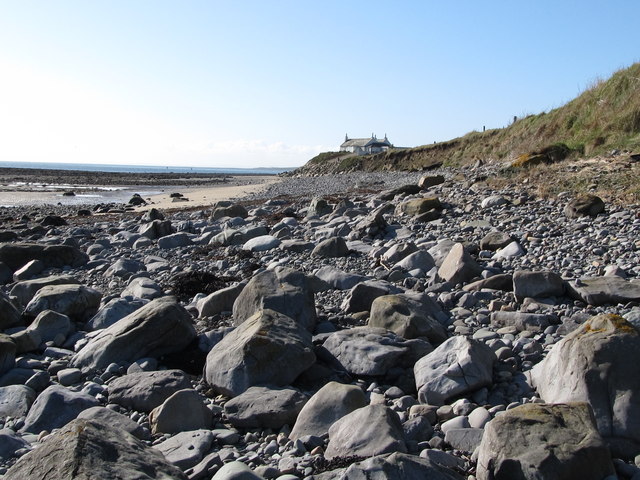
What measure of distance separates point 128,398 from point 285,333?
136cm

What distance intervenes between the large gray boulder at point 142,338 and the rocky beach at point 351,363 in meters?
0.02

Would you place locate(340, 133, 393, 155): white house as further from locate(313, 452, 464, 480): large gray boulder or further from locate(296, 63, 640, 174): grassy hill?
locate(313, 452, 464, 480): large gray boulder

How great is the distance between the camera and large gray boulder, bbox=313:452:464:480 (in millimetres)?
2688

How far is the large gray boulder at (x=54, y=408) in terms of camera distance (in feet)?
13.4

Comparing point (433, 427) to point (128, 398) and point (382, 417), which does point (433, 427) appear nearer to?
point (382, 417)

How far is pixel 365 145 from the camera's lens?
8300cm

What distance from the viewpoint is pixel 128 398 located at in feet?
14.6

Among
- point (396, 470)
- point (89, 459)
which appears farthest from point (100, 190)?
point (396, 470)

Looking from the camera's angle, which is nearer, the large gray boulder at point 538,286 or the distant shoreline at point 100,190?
the large gray boulder at point 538,286

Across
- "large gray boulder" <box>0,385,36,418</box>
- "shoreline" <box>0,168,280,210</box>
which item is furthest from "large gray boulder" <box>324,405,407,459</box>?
"shoreline" <box>0,168,280,210</box>

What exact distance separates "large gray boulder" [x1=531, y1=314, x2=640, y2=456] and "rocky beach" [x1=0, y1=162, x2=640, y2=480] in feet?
0.04

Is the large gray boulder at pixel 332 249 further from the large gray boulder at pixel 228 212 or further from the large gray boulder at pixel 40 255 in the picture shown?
the large gray boulder at pixel 228 212

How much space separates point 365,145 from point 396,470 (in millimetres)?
81983

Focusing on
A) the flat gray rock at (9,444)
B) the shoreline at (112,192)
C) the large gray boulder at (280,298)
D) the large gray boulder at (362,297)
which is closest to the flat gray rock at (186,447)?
the flat gray rock at (9,444)
